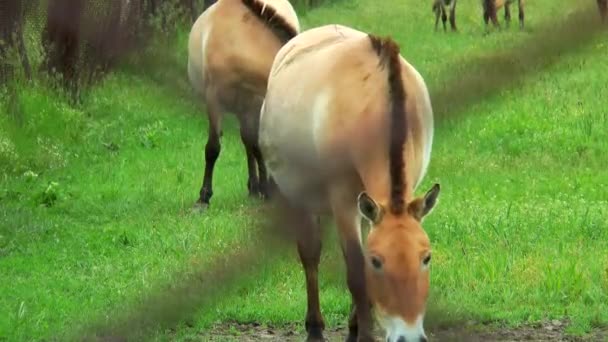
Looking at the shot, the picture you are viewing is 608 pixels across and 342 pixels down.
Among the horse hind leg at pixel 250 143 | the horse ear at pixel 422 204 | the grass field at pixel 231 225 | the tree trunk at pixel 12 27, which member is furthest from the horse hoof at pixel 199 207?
the tree trunk at pixel 12 27

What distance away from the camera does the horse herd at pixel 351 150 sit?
38.7 inches

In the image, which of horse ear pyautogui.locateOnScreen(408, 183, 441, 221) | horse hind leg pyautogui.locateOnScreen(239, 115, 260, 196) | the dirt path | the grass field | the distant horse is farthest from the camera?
the grass field

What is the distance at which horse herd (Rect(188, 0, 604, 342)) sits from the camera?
982 mm

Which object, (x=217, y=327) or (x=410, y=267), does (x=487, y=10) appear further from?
(x=217, y=327)

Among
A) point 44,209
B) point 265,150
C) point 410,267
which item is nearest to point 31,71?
point 410,267

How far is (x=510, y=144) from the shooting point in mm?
8992

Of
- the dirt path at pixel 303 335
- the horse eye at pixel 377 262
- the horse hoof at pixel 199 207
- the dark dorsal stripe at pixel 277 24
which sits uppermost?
the dark dorsal stripe at pixel 277 24

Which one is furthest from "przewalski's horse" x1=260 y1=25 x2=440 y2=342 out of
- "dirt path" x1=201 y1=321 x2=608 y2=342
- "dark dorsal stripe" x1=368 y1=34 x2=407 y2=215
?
"dirt path" x1=201 y1=321 x2=608 y2=342

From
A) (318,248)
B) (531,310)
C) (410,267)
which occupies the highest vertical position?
(318,248)

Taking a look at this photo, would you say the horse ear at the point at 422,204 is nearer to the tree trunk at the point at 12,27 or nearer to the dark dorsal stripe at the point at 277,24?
the dark dorsal stripe at the point at 277,24

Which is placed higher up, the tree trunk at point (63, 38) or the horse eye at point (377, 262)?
the tree trunk at point (63, 38)

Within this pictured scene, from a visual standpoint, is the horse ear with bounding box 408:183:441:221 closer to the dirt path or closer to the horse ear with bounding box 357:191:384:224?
the horse ear with bounding box 357:191:384:224

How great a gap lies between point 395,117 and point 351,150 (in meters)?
0.08

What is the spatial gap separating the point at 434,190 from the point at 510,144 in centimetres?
617
